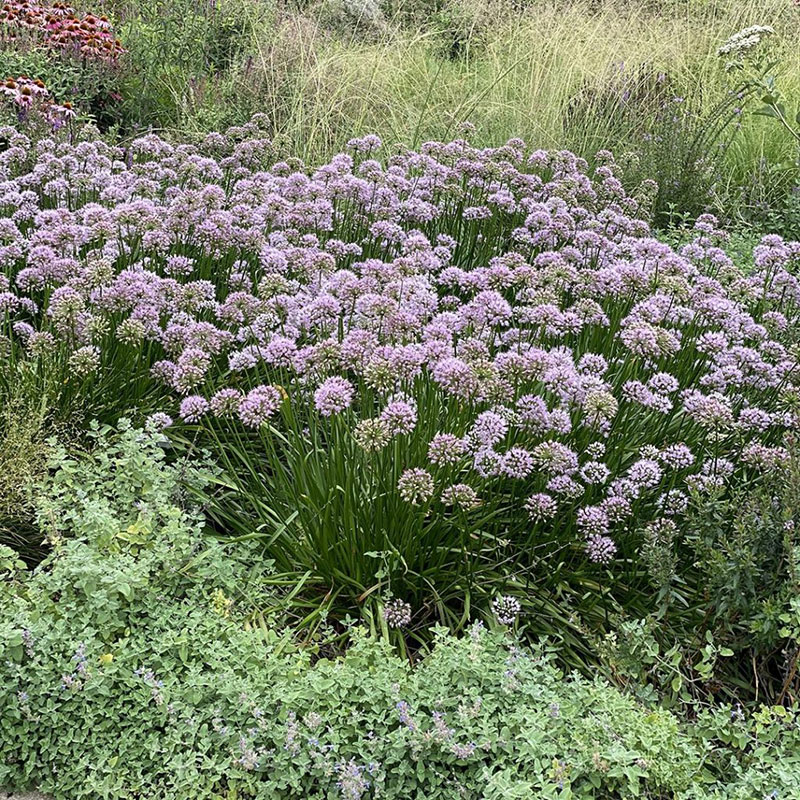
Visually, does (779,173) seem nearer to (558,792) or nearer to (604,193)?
(604,193)

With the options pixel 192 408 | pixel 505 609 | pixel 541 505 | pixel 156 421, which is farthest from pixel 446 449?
pixel 156 421

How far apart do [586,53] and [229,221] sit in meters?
5.98

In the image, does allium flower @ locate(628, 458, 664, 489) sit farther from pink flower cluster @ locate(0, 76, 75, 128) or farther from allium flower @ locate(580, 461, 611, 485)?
pink flower cluster @ locate(0, 76, 75, 128)

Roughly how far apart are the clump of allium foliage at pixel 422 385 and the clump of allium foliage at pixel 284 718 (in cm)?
42

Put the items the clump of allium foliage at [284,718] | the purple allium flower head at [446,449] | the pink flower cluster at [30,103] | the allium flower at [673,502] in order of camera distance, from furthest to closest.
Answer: the pink flower cluster at [30,103]
the allium flower at [673,502]
the purple allium flower head at [446,449]
the clump of allium foliage at [284,718]

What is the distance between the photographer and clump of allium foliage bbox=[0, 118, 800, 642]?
2814mm

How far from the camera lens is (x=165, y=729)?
229 centimetres

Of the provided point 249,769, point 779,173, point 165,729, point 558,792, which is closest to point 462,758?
point 558,792

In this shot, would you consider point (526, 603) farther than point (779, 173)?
No

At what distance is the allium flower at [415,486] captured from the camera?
8.58 ft

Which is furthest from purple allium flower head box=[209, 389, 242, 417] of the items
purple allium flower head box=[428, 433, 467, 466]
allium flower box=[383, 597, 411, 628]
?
allium flower box=[383, 597, 411, 628]

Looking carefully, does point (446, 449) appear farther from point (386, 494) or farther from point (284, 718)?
point (284, 718)

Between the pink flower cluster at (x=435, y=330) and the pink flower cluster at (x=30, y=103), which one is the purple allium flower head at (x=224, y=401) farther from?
the pink flower cluster at (x=30, y=103)

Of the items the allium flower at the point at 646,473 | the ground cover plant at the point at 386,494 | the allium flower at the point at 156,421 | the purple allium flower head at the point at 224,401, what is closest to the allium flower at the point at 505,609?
the ground cover plant at the point at 386,494
